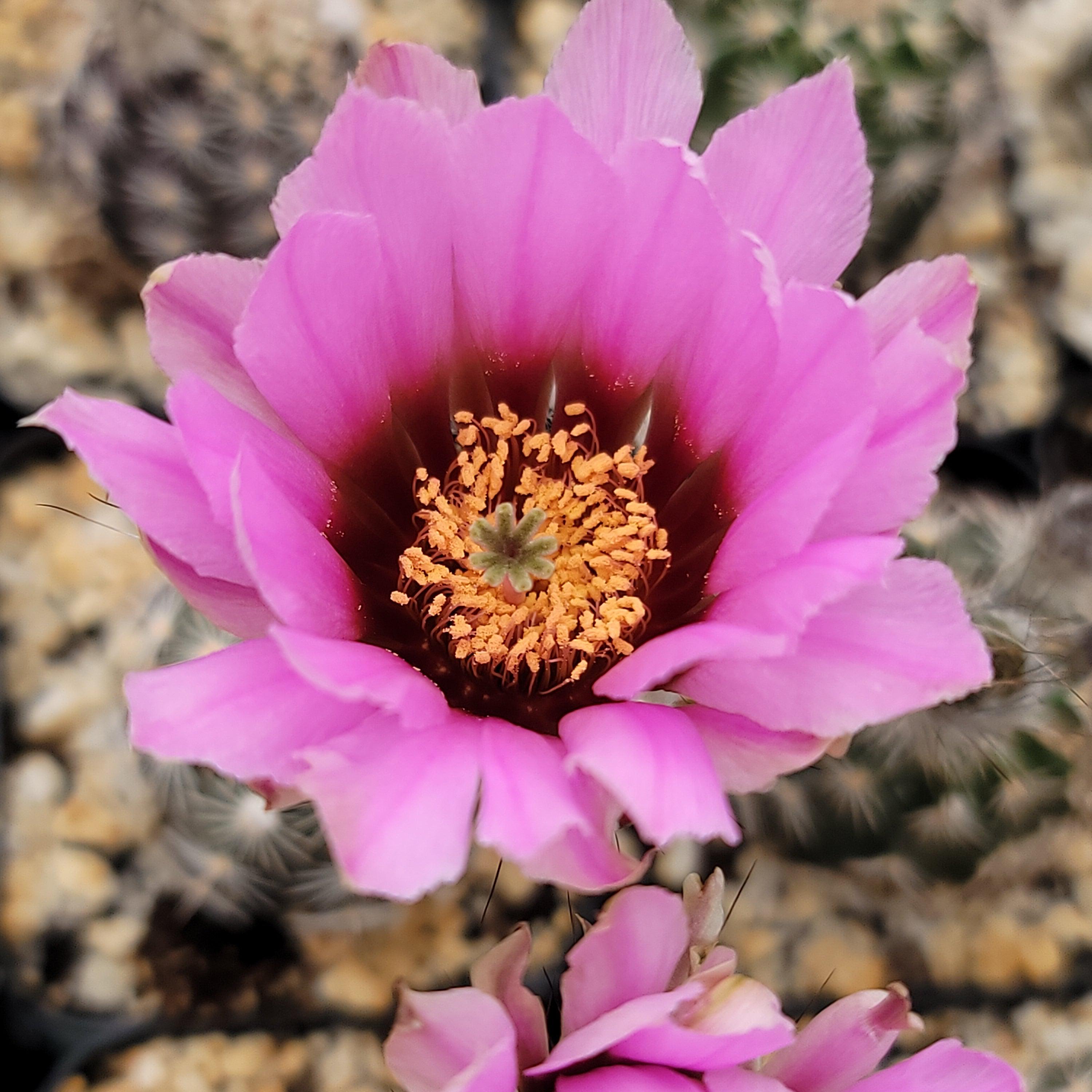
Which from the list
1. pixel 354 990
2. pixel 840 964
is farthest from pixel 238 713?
pixel 840 964

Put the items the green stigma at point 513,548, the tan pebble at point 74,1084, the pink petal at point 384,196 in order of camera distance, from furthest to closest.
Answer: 1. the tan pebble at point 74,1084
2. the green stigma at point 513,548
3. the pink petal at point 384,196

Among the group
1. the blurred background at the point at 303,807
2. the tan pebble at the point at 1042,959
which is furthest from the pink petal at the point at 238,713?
the tan pebble at the point at 1042,959

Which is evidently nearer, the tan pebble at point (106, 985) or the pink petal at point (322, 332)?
the pink petal at point (322, 332)

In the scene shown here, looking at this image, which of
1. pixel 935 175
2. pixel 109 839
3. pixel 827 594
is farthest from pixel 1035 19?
pixel 109 839

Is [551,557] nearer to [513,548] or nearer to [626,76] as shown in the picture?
[513,548]

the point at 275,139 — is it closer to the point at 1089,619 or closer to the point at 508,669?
the point at 508,669

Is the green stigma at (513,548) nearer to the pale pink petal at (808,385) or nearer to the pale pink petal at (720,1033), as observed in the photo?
the pale pink petal at (808,385)
